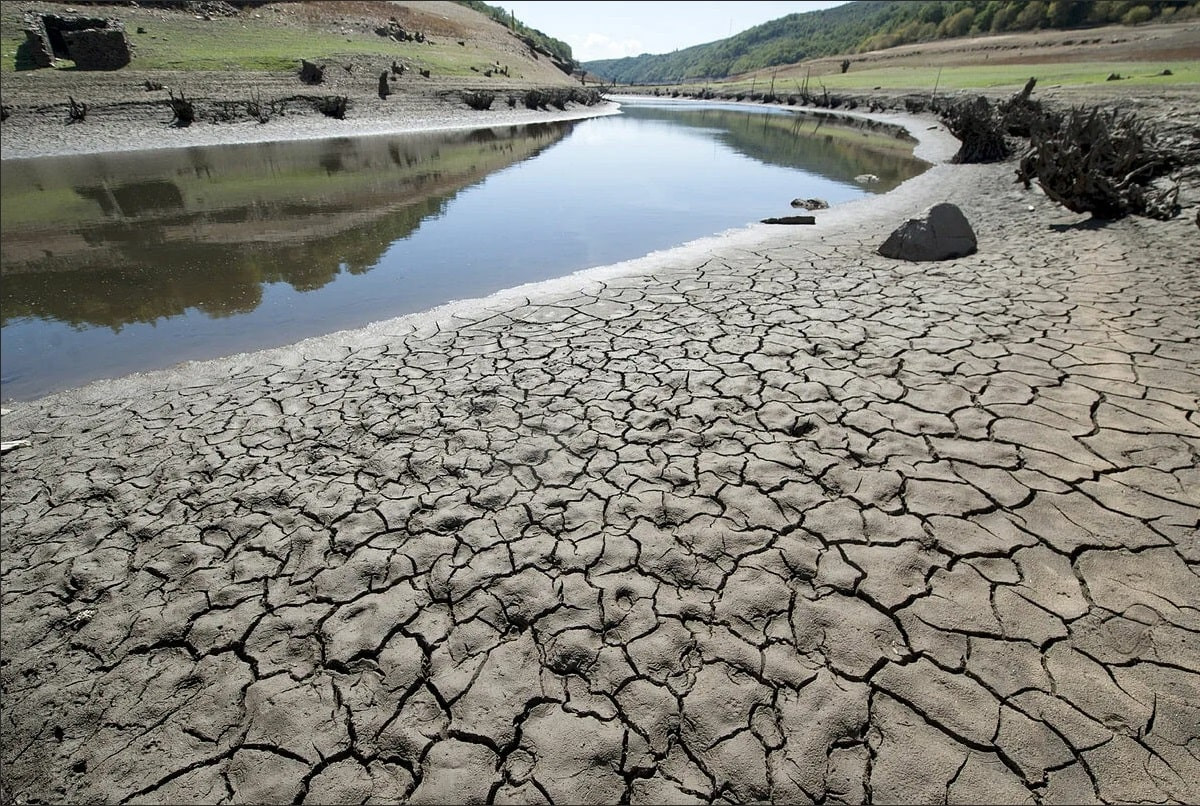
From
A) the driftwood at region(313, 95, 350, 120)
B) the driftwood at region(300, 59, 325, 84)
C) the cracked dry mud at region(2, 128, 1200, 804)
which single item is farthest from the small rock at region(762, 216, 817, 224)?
the driftwood at region(300, 59, 325, 84)

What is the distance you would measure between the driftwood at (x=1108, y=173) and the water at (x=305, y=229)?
4411 millimetres

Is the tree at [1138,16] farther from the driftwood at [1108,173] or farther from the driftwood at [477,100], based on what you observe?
the driftwood at [1108,173]

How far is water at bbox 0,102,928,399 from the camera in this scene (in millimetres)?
6488

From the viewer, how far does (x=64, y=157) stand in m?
16.4

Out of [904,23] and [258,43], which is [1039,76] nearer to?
[258,43]

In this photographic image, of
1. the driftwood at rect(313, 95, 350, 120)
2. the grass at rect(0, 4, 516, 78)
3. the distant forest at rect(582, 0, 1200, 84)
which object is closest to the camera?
the driftwood at rect(313, 95, 350, 120)

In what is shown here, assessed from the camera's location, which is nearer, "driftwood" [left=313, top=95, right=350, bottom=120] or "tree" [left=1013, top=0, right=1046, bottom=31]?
"driftwood" [left=313, top=95, right=350, bottom=120]

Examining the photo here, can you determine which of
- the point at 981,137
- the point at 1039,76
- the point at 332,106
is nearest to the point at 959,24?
the point at 1039,76

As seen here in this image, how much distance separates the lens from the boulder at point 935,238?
7.20 meters

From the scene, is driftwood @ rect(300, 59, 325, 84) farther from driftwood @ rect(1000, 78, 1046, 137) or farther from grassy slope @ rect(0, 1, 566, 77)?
driftwood @ rect(1000, 78, 1046, 137)

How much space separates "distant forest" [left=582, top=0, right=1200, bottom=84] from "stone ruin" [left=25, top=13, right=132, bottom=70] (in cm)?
6741

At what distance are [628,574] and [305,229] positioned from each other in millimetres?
9934

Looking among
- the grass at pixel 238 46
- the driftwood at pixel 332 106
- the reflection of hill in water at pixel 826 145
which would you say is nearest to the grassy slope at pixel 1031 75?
the reflection of hill in water at pixel 826 145

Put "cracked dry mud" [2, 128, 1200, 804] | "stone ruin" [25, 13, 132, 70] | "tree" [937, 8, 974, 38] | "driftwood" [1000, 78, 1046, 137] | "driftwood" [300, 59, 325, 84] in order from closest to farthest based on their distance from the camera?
"cracked dry mud" [2, 128, 1200, 804]
"driftwood" [1000, 78, 1046, 137]
"stone ruin" [25, 13, 132, 70]
"driftwood" [300, 59, 325, 84]
"tree" [937, 8, 974, 38]
